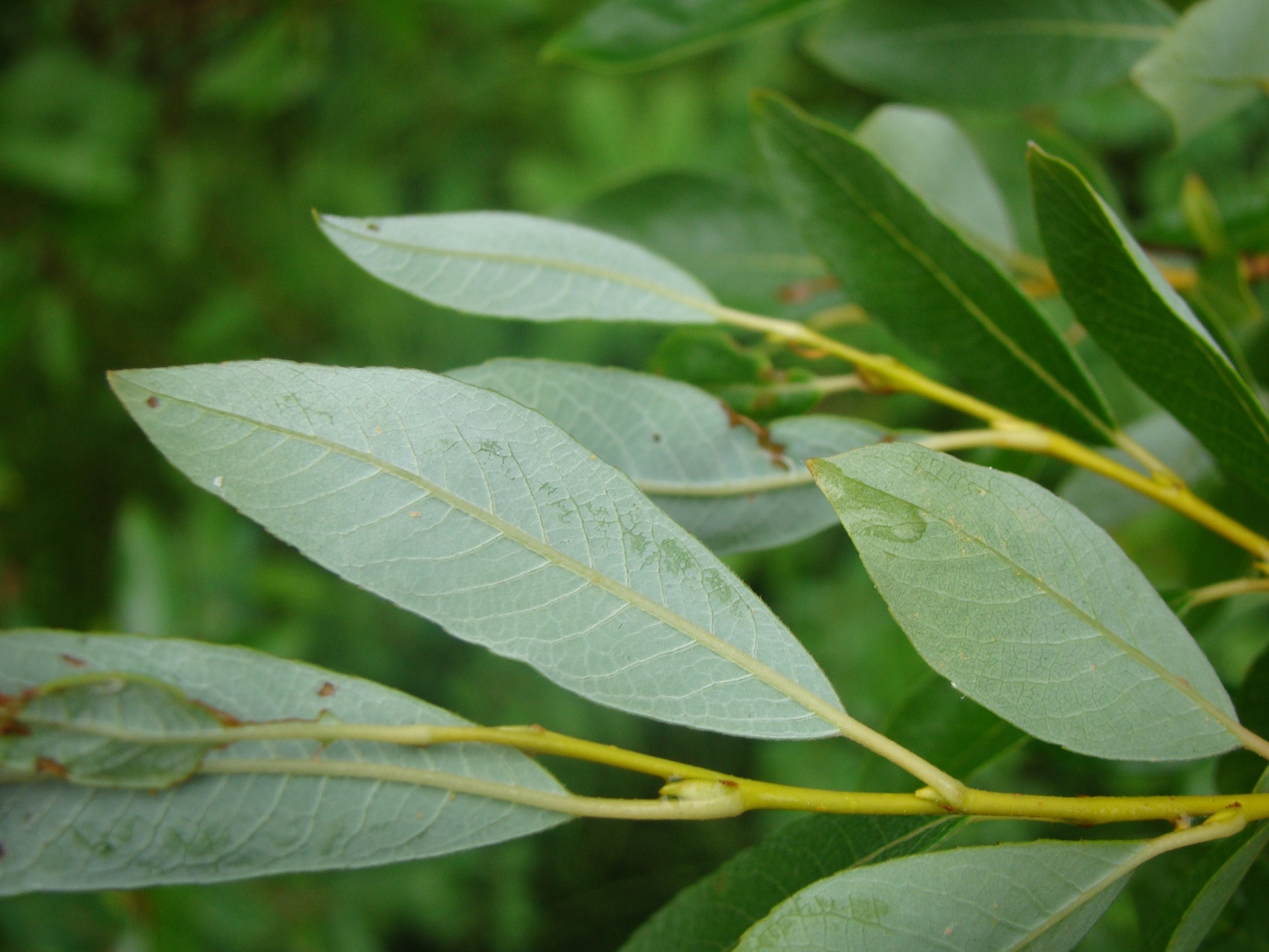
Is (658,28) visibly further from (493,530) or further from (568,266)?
(493,530)

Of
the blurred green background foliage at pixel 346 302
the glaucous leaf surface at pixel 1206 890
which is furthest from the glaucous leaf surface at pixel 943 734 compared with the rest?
the blurred green background foliage at pixel 346 302

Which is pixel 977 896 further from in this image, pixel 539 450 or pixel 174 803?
pixel 174 803

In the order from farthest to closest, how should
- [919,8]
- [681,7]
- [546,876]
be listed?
[546,876] < [919,8] < [681,7]

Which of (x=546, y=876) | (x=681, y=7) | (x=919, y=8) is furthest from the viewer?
(x=546, y=876)

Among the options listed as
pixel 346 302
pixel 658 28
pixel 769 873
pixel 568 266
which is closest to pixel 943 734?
pixel 769 873

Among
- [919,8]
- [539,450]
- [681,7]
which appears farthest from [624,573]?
[919,8]

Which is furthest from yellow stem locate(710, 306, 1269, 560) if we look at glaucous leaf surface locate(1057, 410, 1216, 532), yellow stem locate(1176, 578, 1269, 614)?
glaucous leaf surface locate(1057, 410, 1216, 532)
